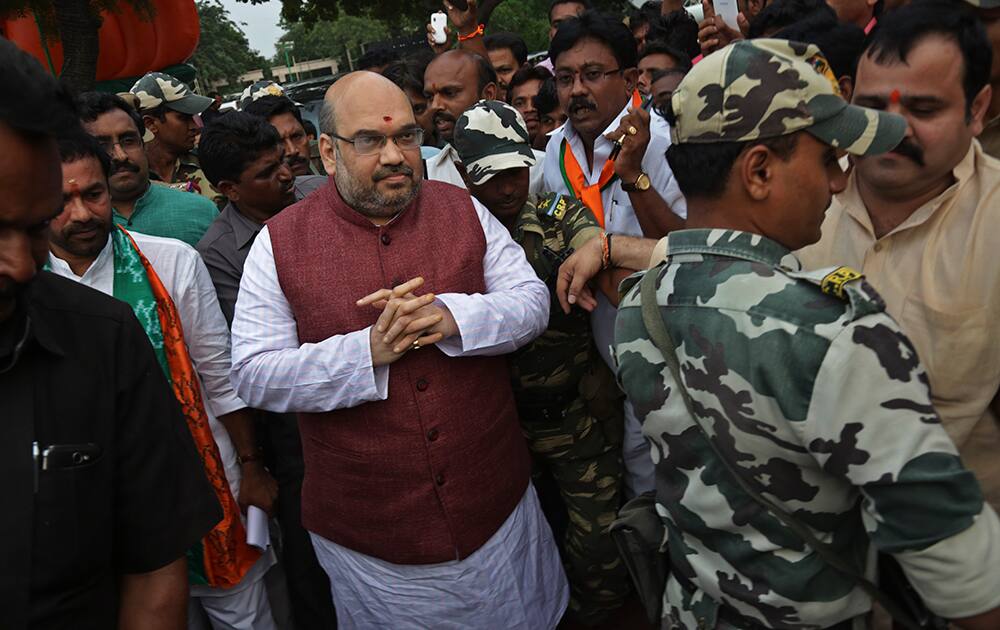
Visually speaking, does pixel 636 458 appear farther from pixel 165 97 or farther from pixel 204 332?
pixel 165 97

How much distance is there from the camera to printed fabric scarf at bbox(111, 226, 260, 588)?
2535 mm

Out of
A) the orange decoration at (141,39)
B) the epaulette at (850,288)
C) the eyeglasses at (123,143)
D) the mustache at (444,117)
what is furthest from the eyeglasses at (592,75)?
the orange decoration at (141,39)

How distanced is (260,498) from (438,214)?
141 cm

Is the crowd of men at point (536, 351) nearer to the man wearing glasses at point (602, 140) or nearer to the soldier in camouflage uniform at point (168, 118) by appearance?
the man wearing glasses at point (602, 140)

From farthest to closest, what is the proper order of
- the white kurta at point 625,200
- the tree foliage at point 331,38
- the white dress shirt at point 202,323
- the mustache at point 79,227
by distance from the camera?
the tree foliage at point 331,38 < the white kurta at point 625,200 < the white dress shirt at point 202,323 < the mustache at point 79,227

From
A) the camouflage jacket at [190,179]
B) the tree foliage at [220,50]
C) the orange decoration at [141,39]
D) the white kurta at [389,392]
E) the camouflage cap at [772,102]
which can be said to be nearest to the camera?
the camouflage cap at [772,102]

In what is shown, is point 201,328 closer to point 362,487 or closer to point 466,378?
point 362,487

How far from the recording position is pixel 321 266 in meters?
2.27

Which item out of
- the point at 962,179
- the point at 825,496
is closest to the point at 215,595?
the point at 825,496

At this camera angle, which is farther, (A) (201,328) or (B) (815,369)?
(A) (201,328)

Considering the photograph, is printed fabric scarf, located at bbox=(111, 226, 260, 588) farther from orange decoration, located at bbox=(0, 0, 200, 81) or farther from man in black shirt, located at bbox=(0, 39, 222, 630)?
orange decoration, located at bbox=(0, 0, 200, 81)

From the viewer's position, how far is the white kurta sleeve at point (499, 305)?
7.19 ft

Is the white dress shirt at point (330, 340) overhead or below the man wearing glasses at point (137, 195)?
below

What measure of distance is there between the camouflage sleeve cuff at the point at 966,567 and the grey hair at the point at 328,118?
78.3 inches
